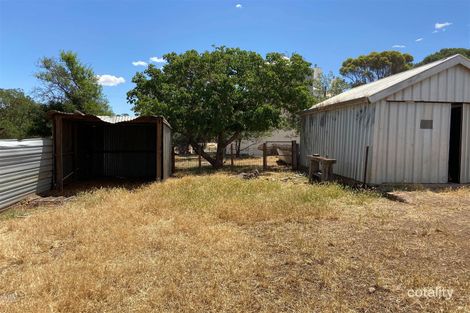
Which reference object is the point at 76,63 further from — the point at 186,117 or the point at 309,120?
the point at 309,120

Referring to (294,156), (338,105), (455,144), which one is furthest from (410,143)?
(294,156)

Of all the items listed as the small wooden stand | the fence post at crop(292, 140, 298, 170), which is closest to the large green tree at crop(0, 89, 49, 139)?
the fence post at crop(292, 140, 298, 170)

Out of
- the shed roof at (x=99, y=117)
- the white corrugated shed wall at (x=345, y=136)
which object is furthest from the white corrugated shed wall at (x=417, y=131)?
the shed roof at (x=99, y=117)

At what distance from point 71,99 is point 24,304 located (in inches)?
990

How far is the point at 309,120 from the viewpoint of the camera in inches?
602

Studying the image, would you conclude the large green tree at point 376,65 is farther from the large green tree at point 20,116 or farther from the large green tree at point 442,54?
the large green tree at point 20,116

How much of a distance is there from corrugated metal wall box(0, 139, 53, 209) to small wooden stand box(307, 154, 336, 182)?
25.5ft

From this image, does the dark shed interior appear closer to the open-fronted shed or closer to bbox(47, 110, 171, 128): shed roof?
bbox(47, 110, 171, 128): shed roof

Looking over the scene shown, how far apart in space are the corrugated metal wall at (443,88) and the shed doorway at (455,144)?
1.62 ft

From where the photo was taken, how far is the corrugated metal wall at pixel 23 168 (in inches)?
303

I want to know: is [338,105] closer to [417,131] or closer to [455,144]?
[417,131]

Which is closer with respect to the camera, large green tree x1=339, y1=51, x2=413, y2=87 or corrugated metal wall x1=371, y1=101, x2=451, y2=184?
corrugated metal wall x1=371, y1=101, x2=451, y2=184

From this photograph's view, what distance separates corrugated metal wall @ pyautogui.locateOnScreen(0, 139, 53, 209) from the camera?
7695mm

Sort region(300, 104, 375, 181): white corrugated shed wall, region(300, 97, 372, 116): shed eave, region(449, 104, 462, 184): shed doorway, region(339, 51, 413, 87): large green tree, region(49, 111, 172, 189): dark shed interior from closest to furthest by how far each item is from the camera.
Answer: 1. region(300, 97, 372, 116): shed eave
2. region(300, 104, 375, 181): white corrugated shed wall
3. region(449, 104, 462, 184): shed doorway
4. region(49, 111, 172, 189): dark shed interior
5. region(339, 51, 413, 87): large green tree
